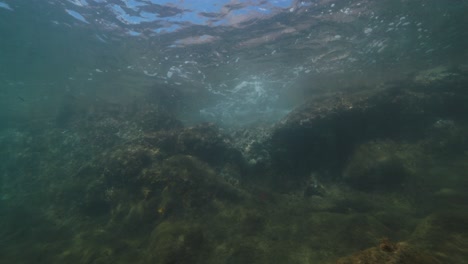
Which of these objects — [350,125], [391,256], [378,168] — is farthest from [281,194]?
[391,256]

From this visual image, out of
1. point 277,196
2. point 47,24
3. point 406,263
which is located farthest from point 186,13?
point 406,263

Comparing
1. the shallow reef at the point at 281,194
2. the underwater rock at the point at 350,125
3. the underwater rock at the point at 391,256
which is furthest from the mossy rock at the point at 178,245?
the underwater rock at the point at 350,125

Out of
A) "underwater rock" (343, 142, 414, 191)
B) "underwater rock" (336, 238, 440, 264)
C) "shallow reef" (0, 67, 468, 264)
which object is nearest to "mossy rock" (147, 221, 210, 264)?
"shallow reef" (0, 67, 468, 264)

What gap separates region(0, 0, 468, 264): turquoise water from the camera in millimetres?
7648

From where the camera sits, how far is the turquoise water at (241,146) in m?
7.65

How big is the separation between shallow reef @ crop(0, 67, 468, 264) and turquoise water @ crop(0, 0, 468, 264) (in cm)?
7

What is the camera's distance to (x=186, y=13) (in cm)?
1520

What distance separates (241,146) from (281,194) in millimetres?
4229

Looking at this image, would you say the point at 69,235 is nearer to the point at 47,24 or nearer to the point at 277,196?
the point at 277,196

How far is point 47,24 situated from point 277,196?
19.1m

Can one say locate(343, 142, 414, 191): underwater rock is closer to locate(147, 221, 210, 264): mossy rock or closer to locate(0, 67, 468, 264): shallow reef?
locate(0, 67, 468, 264): shallow reef

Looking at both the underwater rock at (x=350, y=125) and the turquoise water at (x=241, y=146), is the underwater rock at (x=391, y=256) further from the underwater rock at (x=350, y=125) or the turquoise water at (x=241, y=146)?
the underwater rock at (x=350, y=125)

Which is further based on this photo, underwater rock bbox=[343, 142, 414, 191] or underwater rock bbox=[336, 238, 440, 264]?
underwater rock bbox=[343, 142, 414, 191]

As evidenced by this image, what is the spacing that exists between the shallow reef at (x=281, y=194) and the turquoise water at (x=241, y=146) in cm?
7
